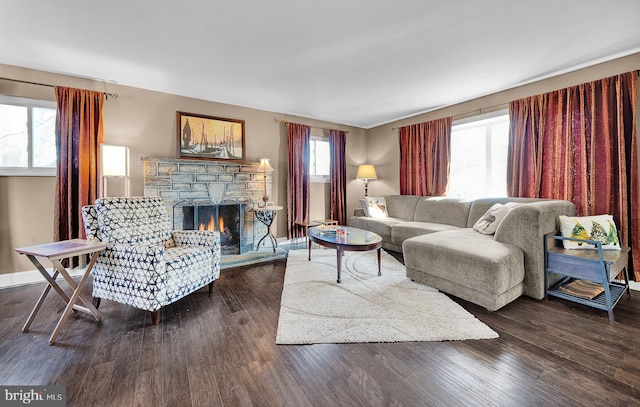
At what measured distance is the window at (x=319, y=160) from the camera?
5059 millimetres

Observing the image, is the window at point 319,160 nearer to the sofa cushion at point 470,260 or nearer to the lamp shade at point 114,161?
the sofa cushion at point 470,260

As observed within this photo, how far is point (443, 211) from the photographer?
4.02 metres

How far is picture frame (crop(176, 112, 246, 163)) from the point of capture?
3.70 m

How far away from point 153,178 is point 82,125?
0.92 m

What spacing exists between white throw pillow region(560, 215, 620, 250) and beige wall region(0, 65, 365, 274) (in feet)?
12.3

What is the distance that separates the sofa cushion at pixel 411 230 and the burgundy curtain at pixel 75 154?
13.2 ft

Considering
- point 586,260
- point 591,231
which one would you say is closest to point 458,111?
point 591,231

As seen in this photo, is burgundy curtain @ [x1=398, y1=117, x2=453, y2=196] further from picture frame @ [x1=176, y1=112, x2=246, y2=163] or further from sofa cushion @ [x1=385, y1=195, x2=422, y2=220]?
picture frame @ [x1=176, y1=112, x2=246, y2=163]

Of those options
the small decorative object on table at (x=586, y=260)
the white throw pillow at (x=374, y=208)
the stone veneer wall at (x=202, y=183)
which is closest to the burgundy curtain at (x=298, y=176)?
the stone veneer wall at (x=202, y=183)

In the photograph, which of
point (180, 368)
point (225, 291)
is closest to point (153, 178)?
point (225, 291)

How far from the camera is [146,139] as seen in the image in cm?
348

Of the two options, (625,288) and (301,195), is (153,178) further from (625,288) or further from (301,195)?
(625,288)

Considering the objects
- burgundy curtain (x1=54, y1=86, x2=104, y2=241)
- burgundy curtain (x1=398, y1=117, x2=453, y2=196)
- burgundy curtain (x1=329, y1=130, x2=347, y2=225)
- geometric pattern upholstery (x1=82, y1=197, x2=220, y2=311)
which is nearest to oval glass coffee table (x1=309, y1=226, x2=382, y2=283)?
geometric pattern upholstery (x1=82, y1=197, x2=220, y2=311)

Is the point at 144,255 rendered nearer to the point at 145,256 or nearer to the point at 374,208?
the point at 145,256
